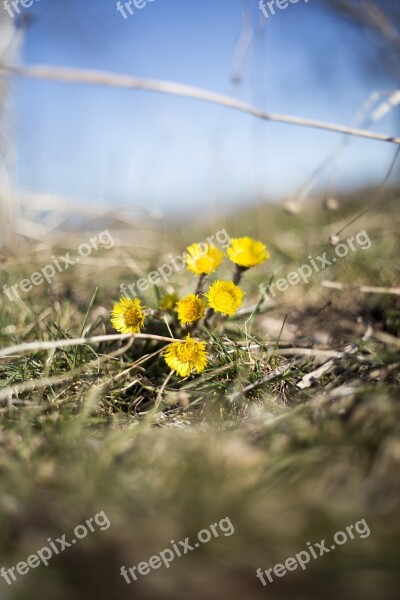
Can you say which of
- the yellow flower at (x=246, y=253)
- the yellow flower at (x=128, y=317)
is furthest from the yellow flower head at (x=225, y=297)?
the yellow flower at (x=128, y=317)

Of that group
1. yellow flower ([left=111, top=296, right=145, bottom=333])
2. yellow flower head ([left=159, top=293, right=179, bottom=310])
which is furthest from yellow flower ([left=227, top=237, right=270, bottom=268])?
yellow flower ([left=111, top=296, right=145, bottom=333])

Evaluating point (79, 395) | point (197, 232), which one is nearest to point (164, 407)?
point (79, 395)

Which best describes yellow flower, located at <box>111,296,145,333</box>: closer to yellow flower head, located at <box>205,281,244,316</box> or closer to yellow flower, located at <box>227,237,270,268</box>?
yellow flower head, located at <box>205,281,244,316</box>

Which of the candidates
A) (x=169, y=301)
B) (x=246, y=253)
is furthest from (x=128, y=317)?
(x=246, y=253)

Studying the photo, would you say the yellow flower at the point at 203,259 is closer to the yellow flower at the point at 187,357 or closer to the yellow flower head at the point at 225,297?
the yellow flower head at the point at 225,297

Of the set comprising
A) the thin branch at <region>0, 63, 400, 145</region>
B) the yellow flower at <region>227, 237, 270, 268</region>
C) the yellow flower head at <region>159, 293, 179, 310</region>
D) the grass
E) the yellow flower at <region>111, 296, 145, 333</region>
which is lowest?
the grass

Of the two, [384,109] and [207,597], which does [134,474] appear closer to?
[207,597]

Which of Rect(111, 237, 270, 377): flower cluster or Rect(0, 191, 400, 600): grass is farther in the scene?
Rect(111, 237, 270, 377): flower cluster

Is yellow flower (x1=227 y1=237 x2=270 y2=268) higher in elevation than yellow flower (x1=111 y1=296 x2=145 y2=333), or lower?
higher
